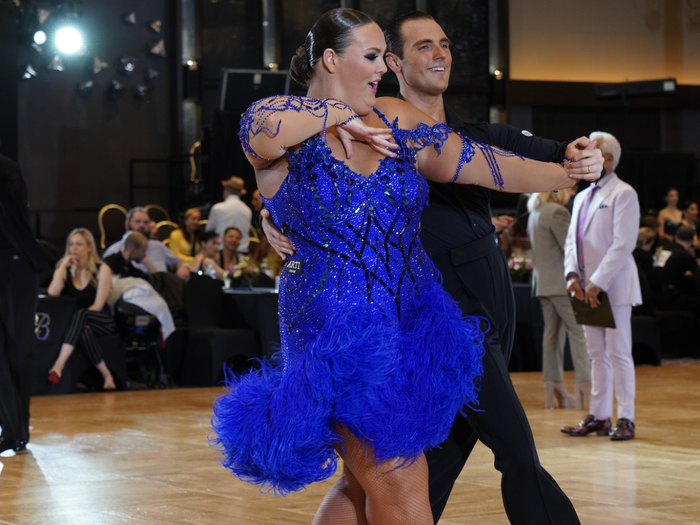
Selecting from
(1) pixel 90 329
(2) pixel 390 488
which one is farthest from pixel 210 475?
(1) pixel 90 329

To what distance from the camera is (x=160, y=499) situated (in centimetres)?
366

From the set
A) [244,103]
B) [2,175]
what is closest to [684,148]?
[244,103]

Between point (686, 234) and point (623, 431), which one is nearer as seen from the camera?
point (623, 431)

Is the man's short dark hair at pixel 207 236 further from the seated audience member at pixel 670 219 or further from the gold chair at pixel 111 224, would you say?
the seated audience member at pixel 670 219

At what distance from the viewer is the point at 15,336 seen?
186 inches

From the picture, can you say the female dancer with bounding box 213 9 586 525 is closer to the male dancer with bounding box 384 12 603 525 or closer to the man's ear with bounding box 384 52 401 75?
the male dancer with bounding box 384 12 603 525

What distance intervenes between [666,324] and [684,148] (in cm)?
892

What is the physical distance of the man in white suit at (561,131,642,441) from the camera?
5.03 meters

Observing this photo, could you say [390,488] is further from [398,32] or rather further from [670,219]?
[670,219]

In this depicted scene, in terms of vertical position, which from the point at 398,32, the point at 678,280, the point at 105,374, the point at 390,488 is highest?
the point at 398,32

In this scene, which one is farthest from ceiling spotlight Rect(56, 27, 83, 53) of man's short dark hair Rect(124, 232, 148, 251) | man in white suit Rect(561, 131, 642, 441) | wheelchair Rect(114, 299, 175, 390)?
man in white suit Rect(561, 131, 642, 441)

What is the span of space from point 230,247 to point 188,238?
1100mm

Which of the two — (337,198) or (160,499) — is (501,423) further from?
(160,499)

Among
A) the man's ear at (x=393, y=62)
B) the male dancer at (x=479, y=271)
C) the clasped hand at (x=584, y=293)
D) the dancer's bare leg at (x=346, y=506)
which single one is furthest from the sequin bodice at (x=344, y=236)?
the clasped hand at (x=584, y=293)
